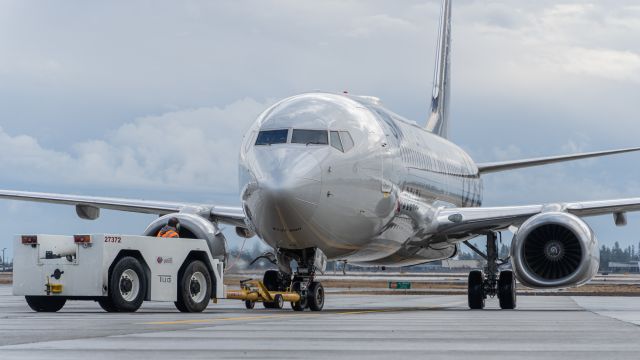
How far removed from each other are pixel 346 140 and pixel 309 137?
2.78 ft

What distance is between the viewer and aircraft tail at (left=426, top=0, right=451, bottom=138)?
139 feet

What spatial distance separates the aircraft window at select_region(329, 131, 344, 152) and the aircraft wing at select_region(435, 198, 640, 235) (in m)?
5.96

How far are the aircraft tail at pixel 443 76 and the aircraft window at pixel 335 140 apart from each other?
786 inches

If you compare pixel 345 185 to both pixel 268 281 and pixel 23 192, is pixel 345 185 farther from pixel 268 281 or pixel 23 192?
pixel 23 192

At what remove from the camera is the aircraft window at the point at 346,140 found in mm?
21973

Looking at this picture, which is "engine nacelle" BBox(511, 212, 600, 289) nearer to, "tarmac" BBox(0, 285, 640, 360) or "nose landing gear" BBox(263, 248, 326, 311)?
"nose landing gear" BBox(263, 248, 326, 311)

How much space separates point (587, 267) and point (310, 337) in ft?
40.6

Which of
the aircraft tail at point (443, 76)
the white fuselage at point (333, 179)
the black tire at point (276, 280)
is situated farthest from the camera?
the aircraft tail at point (443, 76)

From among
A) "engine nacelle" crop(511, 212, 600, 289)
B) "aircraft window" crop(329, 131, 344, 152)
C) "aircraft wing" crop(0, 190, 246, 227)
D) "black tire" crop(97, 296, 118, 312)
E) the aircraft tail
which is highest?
the aircraft tail

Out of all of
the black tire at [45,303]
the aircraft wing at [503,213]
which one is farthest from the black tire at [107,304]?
the aircraft wing at [503,213]

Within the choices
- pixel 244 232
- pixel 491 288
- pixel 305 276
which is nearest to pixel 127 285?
pixel 305 276

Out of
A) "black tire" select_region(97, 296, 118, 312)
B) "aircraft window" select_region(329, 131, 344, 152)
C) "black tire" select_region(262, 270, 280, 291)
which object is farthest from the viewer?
"black tire" select_region(262, 270, 280, 291)

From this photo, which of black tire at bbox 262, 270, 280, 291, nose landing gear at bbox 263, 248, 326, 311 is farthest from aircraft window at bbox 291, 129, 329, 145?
black tire at bbox 262, 270, 280, 291

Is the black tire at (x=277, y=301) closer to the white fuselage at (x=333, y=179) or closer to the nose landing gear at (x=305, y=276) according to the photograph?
the nose landing gear at (x=305, y=276)
